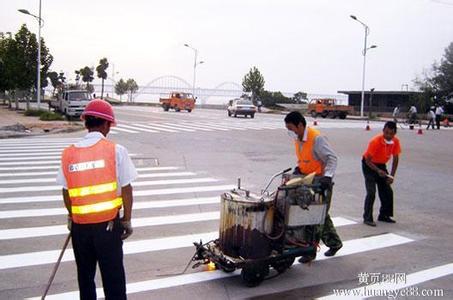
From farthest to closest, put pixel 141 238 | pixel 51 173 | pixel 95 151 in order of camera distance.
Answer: pixel 51 173, pixel 141 238, pixel 95 151

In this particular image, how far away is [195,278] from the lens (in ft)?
16.9

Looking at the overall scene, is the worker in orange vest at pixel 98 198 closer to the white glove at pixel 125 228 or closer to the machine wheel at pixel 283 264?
the white glove at pixel 125 228

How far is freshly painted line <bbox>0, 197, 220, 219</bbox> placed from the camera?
7660 mm

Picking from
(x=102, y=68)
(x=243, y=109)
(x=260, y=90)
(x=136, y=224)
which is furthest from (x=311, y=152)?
(x=102, y=68)

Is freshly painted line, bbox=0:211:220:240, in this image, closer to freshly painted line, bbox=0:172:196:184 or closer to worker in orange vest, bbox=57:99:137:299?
worker in orange vest, bbox=57:99:137:299

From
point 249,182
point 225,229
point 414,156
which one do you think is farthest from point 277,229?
point 414,156

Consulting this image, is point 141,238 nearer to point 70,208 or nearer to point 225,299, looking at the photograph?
point 225,299

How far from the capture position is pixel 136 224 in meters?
7.24

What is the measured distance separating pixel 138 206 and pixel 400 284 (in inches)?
184

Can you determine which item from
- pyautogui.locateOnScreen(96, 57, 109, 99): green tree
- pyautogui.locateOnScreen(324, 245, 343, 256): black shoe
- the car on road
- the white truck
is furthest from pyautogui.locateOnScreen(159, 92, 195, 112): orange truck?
pyautogui.locateOnScreen(324, 245, 343, 256): black shoe

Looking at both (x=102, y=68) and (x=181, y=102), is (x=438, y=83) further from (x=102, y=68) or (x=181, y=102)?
(x=102, y=68)

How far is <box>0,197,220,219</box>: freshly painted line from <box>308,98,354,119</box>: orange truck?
126 feet

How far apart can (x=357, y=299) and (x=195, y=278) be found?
5.39ft

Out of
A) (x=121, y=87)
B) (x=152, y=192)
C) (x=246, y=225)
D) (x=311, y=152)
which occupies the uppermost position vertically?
(x=121, y=87)
